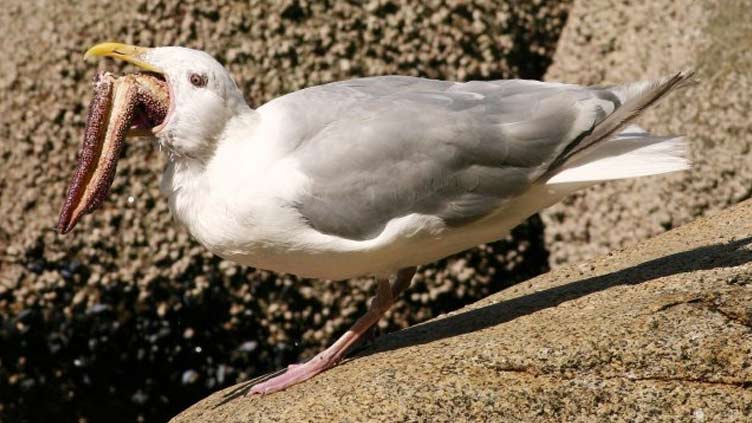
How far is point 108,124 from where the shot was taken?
435cm

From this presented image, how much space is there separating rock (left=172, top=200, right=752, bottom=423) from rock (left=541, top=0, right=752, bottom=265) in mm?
1738

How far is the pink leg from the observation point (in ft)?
14.6

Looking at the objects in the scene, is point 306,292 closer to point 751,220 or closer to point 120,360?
point 120,360

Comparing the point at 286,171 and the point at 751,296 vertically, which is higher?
the point at 286,171

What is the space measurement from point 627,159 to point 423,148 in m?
0.71

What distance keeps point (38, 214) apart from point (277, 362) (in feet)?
4.40

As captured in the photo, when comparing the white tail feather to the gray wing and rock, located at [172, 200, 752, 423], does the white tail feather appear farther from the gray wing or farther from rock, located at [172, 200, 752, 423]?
rock, located at [172, 200, 752, 423]

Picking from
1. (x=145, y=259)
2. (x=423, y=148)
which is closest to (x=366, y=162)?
(x=423, y=148)

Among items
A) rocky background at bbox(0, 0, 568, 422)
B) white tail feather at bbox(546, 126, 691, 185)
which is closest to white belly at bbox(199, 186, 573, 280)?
white tail feather at bbox(546, 126, 691, 185)

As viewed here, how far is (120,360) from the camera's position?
20.5 ft

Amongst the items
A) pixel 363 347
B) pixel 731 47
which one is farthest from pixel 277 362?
pixel 731 47

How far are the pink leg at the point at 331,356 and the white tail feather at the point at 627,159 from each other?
0.70m

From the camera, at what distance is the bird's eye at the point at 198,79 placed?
4.25 meters

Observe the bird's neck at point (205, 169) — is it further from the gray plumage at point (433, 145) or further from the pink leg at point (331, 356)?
the pink leg at point (331, 356)
